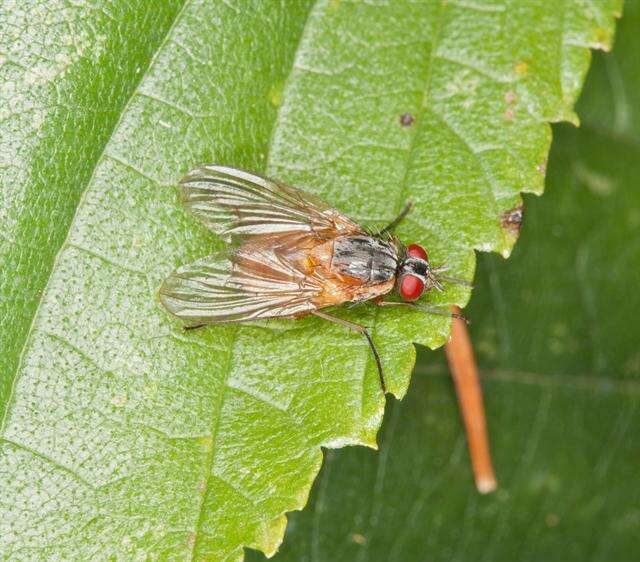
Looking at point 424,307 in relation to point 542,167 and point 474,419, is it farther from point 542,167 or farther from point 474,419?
point 474,419

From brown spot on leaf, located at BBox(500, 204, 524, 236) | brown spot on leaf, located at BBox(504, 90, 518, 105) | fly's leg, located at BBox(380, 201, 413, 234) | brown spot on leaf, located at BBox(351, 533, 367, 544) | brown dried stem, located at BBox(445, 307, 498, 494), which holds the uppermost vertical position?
brown spot on leaf, located at BBox(504, 90, 518, 105)

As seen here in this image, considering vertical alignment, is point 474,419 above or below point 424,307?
below

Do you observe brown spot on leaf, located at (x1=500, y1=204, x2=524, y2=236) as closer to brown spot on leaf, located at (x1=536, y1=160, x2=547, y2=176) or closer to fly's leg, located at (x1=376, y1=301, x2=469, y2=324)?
brown spot on leaf, located at (x1=536, y1=160, x2=547, y2=176)

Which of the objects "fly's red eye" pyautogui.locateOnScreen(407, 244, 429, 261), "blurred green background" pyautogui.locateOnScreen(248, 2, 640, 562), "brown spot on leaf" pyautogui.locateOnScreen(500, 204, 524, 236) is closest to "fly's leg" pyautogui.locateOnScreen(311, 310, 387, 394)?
"fly's red eye" pyautogui.locateOnScreen(407, 244, 429, 261)

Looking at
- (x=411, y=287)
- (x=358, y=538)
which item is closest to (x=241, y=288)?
(x=411, y=287)

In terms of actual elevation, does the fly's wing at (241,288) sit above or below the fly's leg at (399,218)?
below

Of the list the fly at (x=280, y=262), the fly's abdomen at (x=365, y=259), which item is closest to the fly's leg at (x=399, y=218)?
the fly at (x=280, y=262)

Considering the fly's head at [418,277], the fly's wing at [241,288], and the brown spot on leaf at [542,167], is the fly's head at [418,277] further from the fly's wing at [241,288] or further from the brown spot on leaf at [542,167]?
the brown spot on leaf at [542,167]
